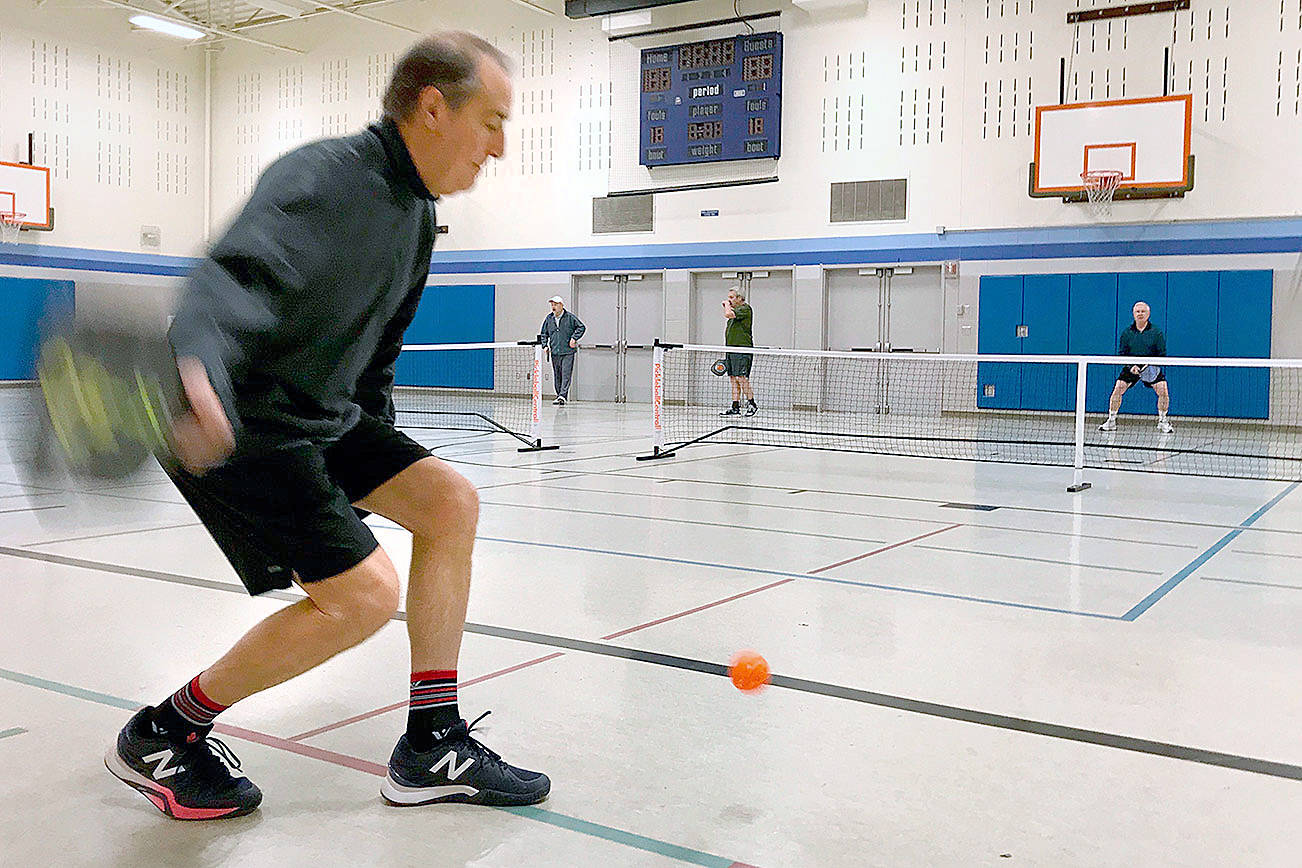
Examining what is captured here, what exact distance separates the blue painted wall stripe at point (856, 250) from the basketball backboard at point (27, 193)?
2.07 feet

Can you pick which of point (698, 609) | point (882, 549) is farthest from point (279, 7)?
point (698, 609)

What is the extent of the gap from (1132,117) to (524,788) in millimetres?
17400

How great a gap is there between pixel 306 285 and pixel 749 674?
2038mm

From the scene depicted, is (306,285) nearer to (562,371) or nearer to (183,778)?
(183,778)

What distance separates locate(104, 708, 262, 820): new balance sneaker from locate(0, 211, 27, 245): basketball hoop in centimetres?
2407

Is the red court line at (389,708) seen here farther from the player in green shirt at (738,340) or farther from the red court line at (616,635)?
the player in green shirt at (738,340)

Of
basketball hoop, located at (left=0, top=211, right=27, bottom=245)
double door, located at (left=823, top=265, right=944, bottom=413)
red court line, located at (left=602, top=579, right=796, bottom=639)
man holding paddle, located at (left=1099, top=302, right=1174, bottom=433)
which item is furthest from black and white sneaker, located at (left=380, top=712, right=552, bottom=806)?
basketball hoop, located at (left=0, top=211, right=27, bottom=245)

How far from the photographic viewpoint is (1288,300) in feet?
56.4

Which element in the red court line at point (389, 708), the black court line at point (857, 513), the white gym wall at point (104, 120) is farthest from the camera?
the white gym wall at point (104, 120)

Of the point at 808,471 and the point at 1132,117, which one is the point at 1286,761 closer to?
the point at 808,471

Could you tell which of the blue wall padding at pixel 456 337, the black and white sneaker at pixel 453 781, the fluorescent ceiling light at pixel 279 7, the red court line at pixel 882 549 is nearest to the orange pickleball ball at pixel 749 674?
the black and white sneaker at pixel 453 781

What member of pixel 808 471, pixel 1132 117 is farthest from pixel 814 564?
pixel 1132 117

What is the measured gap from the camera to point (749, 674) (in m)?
3.63

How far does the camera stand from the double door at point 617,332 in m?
23.0
